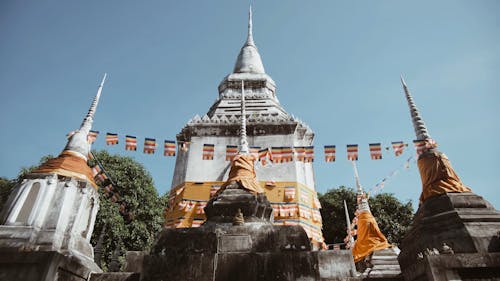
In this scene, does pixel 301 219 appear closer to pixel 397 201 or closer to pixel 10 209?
pixel 10 209

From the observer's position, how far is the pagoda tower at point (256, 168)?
14773 millimetres

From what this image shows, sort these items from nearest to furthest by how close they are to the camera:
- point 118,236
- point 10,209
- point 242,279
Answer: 1. point 242,279
2. point 10,209
3. point 118,236

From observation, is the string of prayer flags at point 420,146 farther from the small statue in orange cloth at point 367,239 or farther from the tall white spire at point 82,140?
the tall white spire at point 82,140

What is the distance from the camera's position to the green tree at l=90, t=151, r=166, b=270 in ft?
59.2

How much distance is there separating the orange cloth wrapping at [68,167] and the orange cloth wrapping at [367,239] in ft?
32.2

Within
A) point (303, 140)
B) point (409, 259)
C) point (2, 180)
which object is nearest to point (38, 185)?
point (409, 259)

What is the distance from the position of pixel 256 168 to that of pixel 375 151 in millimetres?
6275

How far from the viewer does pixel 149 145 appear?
44.0 feet

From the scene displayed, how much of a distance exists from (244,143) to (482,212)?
19.3 ft

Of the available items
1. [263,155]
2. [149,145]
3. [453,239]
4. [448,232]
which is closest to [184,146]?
[149,145]

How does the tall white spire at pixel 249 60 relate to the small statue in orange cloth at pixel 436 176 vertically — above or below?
above

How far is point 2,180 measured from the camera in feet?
68.2

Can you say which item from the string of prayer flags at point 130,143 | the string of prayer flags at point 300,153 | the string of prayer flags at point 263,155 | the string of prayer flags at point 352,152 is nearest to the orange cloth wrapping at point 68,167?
the string of prayer flags at point 130,143

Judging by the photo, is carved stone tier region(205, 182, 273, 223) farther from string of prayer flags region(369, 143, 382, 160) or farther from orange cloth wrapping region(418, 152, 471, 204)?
string of prayer flags region(369, 143, 382, 160)
